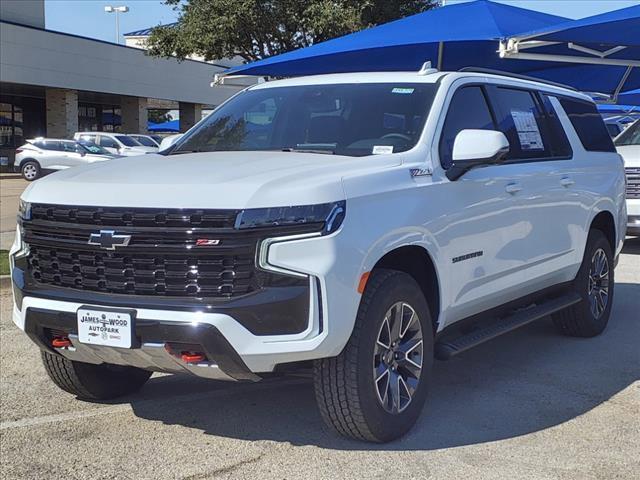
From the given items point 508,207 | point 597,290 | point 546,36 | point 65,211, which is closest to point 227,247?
point 65,211

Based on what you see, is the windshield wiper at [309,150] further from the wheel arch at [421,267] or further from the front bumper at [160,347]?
the front bumper at [160,347]

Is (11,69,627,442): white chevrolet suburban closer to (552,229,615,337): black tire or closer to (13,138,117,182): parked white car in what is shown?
(552,229,615,337): black tire

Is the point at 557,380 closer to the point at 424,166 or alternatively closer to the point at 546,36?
the point at 424,166

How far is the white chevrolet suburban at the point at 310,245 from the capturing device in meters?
3.45

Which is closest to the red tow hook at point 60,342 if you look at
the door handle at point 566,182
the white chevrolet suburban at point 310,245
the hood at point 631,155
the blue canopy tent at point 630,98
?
the white chevrolet suburban at point 310,245

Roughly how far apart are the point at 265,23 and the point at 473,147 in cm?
2078

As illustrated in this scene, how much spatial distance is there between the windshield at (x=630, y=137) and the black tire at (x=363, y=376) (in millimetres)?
9076

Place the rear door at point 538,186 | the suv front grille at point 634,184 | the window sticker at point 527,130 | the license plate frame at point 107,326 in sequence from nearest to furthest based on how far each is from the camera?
1. the license plate frame at point 107,326
2. the rear door at point 538,186
3. the window sticker at point 527,130
4. the suv front grille at point 634,184

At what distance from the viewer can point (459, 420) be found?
174 inches

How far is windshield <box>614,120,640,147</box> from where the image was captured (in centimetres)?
1186

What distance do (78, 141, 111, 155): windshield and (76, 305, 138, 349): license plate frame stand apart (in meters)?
25.0

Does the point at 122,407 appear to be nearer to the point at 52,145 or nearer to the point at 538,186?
the point at 538,186

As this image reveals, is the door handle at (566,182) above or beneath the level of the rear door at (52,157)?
above

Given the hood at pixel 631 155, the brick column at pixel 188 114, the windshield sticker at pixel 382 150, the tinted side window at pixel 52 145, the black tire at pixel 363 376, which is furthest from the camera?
the brick column at pixel 188 114
